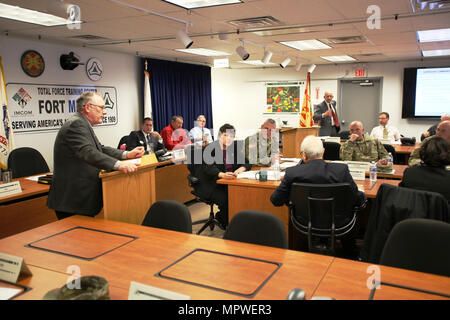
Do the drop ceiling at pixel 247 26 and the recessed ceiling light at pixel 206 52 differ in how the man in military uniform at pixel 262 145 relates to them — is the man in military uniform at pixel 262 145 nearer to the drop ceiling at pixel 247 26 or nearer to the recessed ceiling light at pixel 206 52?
the drop ceiling at pixel 247 26

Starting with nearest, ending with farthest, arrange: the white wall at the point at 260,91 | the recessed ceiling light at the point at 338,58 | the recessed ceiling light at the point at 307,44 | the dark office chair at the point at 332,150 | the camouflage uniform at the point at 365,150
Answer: the camouflage uniform at the point at 365,150 → the dark office chair at the point at 332,150 → the recessed ceiling light at the point at 307,44 → the recessed ceiling light at the point at 338,58 → the white wall at the point at 260,91

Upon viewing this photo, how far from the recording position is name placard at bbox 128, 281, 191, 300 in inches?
54.8

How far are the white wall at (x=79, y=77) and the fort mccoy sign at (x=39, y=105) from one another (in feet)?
0.31

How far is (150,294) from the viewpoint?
144 centimetres

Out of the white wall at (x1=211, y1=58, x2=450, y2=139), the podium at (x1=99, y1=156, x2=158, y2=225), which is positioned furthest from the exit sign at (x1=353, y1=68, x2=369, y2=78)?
the podium at (x1=99, y1=156, x2=158, y2=225)

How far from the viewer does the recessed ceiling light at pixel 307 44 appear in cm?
645

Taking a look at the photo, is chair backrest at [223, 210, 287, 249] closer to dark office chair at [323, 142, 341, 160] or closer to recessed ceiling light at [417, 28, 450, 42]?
dark office chair at [323, 142, 341, 160]

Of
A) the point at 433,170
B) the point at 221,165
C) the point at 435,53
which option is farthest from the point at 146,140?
the point at 435,53

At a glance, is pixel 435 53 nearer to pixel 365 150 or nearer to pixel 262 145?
pixel 365 150

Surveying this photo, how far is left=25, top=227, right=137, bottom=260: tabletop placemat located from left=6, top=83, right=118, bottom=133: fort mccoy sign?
160 inches

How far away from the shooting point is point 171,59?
875 centimetres

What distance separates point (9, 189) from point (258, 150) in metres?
3.07

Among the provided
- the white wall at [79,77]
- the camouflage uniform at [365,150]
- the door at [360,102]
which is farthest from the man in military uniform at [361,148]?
the door at [360,102]

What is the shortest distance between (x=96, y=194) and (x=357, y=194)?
6.58 feet
